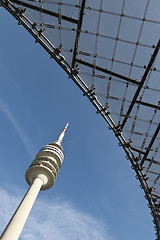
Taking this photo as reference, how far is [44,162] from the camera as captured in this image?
113 ft

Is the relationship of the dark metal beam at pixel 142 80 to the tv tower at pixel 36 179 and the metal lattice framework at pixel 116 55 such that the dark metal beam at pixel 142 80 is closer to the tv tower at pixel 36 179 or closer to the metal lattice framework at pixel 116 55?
the metal lattice framework at pixel 116 55

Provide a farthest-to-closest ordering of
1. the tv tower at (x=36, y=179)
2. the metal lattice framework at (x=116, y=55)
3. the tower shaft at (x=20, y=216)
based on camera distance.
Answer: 1. the tv tower at (x=36, y=179)
2. the tower shaft at (x=20, y=216)
3. the metal lattice framework at (x=116, y=55)

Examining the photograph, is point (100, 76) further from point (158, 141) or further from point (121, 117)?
point (158, 141)

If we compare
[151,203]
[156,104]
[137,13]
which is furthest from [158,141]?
[137,13]

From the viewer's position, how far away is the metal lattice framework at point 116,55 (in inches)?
577

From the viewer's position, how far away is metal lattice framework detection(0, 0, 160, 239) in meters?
14.7

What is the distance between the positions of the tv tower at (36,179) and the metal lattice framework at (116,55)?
14.9 metres

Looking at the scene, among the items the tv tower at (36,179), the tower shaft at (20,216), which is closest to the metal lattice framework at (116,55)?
the tower shaft at (20,216)

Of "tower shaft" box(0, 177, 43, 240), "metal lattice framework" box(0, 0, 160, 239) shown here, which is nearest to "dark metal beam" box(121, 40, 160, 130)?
"metal lattice framework" box(0, 0, 160, 239)

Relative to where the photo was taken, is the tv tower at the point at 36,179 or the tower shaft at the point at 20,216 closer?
the tower shaft at the point at 20,216

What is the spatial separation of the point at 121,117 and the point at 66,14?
10434mm

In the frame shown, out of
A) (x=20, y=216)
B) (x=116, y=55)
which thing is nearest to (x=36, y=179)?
(x=20, y=216)

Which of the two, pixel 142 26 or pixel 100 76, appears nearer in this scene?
pixel 142 26

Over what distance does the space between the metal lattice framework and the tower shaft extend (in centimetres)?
1470
